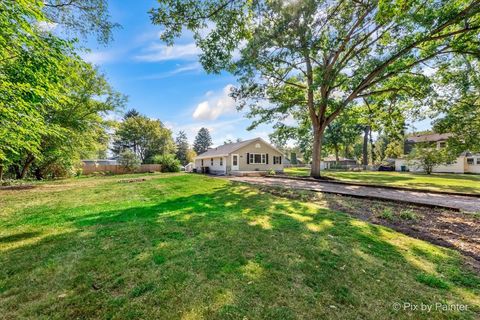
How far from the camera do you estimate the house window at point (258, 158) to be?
78.6 feet

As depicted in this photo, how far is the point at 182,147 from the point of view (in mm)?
54688

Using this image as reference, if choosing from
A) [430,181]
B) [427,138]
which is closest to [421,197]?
[430,181]

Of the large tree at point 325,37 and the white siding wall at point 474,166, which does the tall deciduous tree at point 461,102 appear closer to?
the large tree at point 325,37

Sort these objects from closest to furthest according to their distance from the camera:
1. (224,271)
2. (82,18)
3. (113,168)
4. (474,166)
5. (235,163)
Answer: (224,271), (82,18), (235,163), (474,166), (113,168)

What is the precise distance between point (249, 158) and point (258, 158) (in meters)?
1.19

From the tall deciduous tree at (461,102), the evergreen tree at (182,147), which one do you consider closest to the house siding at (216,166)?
the tall deciduous tree at (461,102)

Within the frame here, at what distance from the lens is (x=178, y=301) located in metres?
2.11

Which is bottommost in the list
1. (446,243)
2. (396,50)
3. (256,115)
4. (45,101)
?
(446,243)

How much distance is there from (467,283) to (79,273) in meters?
4.84

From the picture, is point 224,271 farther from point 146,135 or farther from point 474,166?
point 146,135

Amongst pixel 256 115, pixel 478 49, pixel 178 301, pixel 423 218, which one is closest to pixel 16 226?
pixel 178 301

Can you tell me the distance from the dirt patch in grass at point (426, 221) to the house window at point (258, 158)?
54.5ft

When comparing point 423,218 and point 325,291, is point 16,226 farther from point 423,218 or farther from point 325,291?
point 423,218

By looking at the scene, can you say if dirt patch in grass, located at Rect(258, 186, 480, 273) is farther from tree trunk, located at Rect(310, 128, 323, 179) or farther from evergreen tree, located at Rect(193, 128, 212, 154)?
evergreen tree, located at Rect(193, 128, 212, 154)
